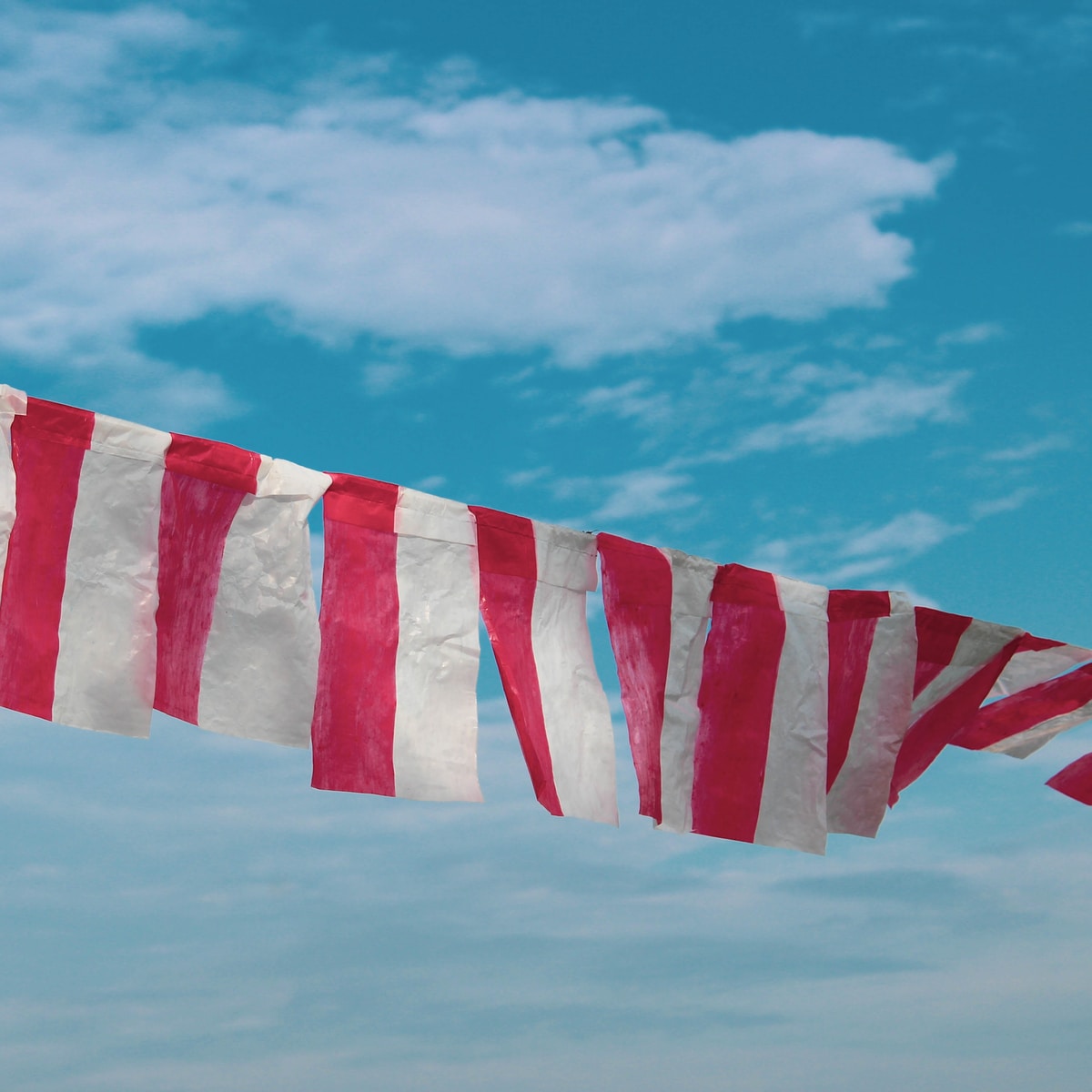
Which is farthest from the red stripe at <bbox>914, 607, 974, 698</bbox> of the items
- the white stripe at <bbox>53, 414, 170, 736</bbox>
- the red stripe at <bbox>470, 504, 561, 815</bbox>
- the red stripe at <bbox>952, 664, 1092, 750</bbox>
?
the white stripe at <bbox>53, 414, 170, 736</bbox>

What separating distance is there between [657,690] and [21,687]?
2307mm

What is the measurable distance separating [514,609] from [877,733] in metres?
1.76

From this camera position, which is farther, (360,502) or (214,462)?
(360,502)

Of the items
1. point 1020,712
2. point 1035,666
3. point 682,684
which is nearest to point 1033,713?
point 1020,712

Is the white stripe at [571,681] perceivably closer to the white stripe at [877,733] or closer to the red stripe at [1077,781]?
the white stripe at [877,733]

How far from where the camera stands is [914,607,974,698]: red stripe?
18.7 ft

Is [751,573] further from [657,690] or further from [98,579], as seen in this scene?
[98,579]

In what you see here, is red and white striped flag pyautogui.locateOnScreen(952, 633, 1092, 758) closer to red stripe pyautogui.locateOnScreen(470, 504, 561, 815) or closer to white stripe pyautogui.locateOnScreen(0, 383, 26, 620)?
red stripe pyautogui.locateOnScreen(470, 504, 561, 815)

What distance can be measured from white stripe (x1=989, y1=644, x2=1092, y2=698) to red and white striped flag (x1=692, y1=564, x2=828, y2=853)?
103 cm

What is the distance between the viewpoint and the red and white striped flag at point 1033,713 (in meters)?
6.05

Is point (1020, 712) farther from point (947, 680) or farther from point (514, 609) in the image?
point (514, 609)

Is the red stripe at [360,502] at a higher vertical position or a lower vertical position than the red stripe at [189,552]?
higher

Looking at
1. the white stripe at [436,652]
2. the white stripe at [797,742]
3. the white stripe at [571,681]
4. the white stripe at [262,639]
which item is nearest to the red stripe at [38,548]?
the white stripe at [262,639]

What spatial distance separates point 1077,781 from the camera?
620 cm
